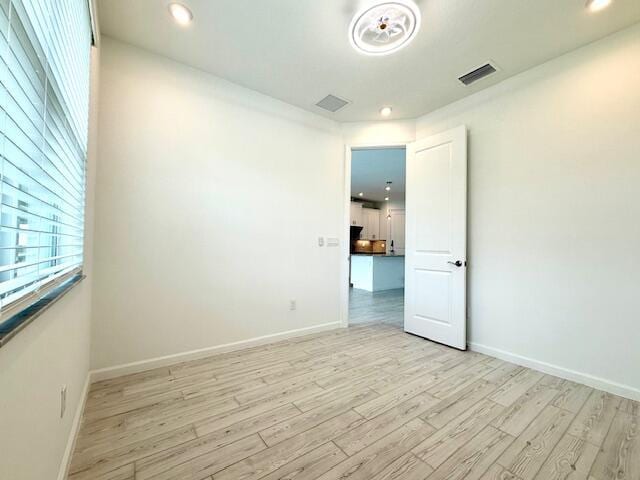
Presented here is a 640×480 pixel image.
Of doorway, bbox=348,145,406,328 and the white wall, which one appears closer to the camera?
the white wall

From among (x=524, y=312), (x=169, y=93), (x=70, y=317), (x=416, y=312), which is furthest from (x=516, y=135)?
(x=70, y=317)

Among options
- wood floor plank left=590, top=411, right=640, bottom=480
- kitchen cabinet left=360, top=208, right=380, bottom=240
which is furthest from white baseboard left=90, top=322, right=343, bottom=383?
kitchen cabinet left=360, top=208, right=380, bottom=240

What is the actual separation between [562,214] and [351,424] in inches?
94.5

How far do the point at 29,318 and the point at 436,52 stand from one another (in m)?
2.93

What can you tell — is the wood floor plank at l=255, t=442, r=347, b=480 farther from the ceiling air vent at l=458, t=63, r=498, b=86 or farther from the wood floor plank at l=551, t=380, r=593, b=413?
the ceiling air vent at l=458, t=63, r=498, b=86

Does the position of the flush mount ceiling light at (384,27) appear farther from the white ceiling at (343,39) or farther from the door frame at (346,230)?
the door frame at (346,230)

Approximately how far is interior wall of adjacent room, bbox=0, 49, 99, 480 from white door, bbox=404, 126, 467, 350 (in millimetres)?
3088

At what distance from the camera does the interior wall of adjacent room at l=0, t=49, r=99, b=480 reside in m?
0.68

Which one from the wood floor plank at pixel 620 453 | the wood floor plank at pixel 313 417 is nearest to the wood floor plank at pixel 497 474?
the wood floor plank at pixel 620 453

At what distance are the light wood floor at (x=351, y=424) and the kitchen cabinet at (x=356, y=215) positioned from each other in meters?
6.11

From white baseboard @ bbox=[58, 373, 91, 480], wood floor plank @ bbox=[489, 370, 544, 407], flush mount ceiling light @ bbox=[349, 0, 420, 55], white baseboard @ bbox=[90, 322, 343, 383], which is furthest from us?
white baseboard @ bbox=[90, 322, 343, 383]

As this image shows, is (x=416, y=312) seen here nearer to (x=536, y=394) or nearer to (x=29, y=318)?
(x=536, y=394)

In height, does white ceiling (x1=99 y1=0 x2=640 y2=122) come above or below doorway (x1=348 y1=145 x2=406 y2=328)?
above

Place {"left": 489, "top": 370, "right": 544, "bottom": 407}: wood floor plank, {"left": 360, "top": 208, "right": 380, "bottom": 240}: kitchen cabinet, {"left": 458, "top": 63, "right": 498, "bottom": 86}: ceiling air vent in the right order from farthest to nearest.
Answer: {"left": 360, "top": 208, "right": 380, "bottom": 240}: kitchen cabinet → {"left": 458, "top": 63, "right": 498, "bottom": 86}: ceiling air vent → {"left": 489, "top": 370, "right": 544, "bottom": 407}: wood floor plank
